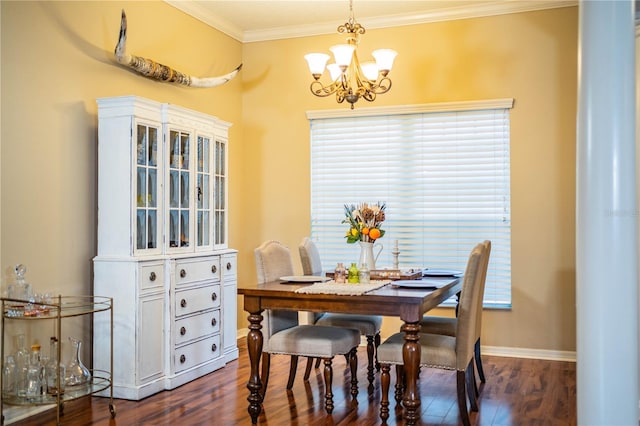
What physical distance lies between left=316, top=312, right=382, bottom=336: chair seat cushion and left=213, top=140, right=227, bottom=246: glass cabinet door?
3.68 ft

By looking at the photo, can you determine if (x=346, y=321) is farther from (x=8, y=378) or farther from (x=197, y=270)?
(x=8, y=378)

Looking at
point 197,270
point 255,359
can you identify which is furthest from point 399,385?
Result: point 197,270

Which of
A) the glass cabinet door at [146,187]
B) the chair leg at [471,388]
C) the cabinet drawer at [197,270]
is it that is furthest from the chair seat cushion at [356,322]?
the glass cabinet door at [146,187]

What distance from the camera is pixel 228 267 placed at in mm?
4840

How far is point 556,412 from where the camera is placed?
3.55 meters

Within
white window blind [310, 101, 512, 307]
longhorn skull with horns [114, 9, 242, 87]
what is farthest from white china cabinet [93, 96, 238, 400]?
white window blind [310, 101, 512, 307]

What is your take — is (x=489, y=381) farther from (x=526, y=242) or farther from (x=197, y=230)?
(x=197, y=230)

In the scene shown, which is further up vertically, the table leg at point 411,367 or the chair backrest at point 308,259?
the chair backrest at point 308,259

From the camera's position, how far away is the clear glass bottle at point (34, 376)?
10.9 feet

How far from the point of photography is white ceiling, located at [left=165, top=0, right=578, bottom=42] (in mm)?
5074

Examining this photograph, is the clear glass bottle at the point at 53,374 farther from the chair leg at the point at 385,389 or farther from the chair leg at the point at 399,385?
the chair leg at the point at 399,385

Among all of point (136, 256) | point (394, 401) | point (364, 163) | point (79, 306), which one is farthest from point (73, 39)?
point (394, 401)

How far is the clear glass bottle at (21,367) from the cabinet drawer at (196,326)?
3.31 feet

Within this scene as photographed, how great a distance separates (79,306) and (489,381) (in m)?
2.82
